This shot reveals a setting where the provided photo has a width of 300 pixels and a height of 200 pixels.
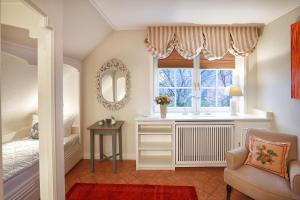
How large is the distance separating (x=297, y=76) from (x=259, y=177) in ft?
4.66

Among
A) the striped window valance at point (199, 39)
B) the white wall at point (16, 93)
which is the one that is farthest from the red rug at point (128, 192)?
the striped window valance at point (199, 39)

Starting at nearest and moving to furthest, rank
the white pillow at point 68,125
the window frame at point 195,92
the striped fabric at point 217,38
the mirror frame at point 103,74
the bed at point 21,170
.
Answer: the bed at point 21,170 < the white pillow at point 68,125 < the striped fabric at point 217,38 < the mirror frame at point 103,74 < the window frame at point 195,92

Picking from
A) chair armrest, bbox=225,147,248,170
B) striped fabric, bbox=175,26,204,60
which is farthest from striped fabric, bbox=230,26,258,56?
chair armrest, bbox=225,147,248,170

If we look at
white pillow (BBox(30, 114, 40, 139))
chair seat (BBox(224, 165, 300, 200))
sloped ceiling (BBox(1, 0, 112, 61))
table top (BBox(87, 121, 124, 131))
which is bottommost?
chair seat (BBox(224, 165, 300, 200))

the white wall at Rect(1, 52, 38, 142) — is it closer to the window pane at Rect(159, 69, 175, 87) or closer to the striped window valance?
the striped window valance

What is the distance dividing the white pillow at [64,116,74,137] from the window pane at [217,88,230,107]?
2.80m

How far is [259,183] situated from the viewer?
206 cm

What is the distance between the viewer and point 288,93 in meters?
2.89

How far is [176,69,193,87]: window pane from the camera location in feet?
13.0

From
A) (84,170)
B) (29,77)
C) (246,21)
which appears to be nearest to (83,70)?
(29,77)

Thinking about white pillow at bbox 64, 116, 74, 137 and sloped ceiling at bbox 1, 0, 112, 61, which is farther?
white pillow at bbox 64, 116, 74, 137

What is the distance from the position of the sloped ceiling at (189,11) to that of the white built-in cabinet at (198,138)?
160 cm

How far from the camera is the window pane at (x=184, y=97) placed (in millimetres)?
3977

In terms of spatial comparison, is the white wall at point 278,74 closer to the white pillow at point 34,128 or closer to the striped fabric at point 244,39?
the striped fabric at point 244,39
